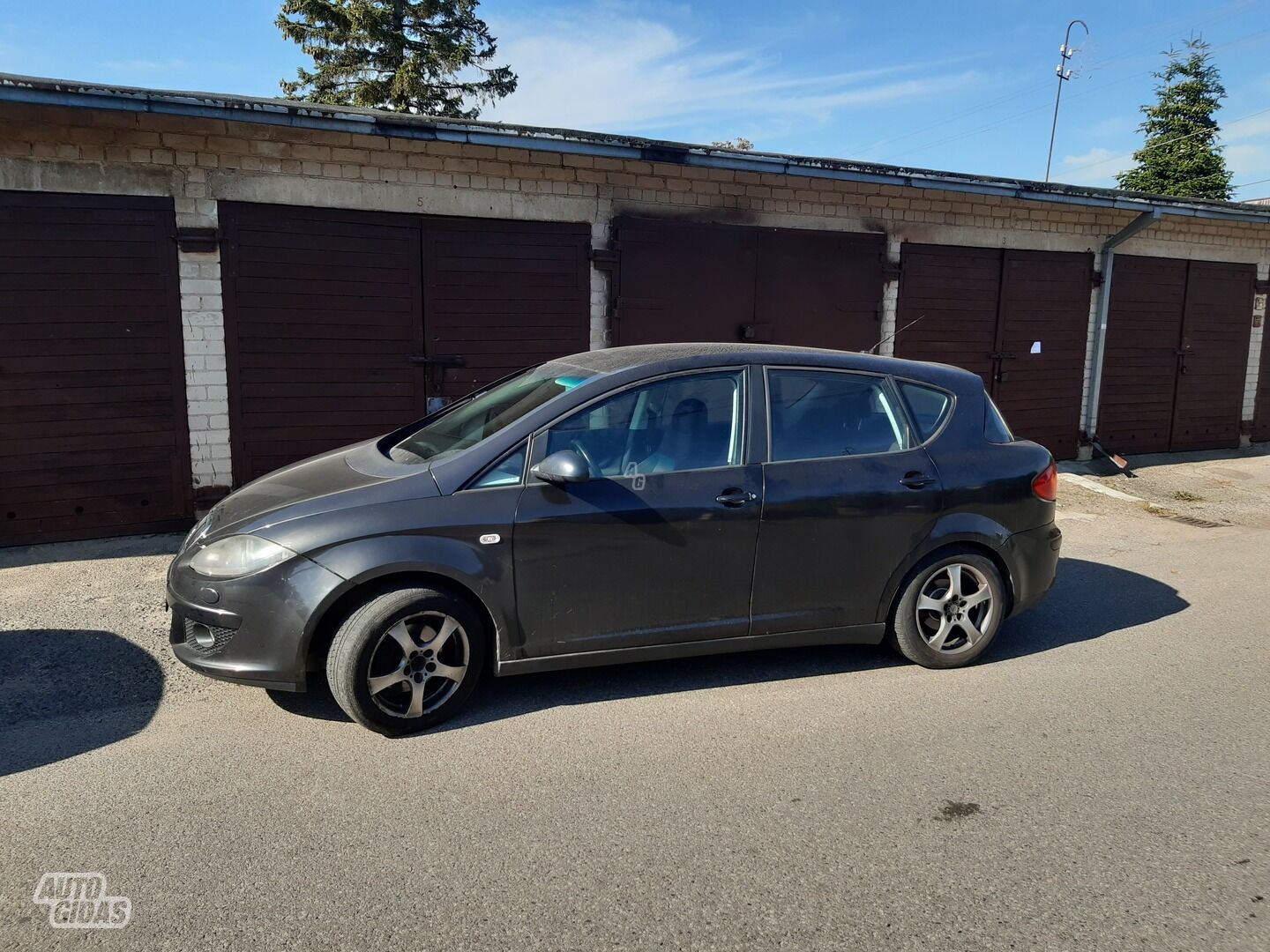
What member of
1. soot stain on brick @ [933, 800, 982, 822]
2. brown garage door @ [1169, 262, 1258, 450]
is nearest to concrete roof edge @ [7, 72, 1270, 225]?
brown garage door @ [1169, 262, 1258, 450]

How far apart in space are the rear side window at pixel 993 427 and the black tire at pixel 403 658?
2.91 m

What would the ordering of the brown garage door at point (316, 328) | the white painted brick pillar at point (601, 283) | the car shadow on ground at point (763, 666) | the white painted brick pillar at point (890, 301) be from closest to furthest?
the car shadow on ground at point (763, 666), the brown garage door at point (316, 328), the white painted brick pillar at point (601, 283), the white painted brick pillar at point (890, 301)

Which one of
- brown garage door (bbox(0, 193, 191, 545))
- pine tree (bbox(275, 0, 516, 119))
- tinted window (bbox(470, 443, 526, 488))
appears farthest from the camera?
pine tree (bbox(275, 0, 516, 119))

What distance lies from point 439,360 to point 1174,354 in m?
9.91

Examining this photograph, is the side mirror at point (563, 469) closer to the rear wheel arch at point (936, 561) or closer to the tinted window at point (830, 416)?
the tinted window at point (830, 416)

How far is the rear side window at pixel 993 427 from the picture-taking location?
16.1 ft

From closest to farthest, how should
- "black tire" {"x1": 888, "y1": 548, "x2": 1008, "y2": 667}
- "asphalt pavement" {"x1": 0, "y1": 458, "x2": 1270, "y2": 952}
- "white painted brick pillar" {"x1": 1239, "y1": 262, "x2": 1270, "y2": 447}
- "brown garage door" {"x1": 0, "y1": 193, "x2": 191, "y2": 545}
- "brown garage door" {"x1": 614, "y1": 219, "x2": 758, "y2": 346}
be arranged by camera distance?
"asphalt pavement" {"x1": 0, "y1": 458, "x2": 1270, "y2": 952}, "black tire" {"x1": 888, "y1": 548, "x2": 1008, "y2": 667}, "brown garage door" {"x1": 0, "y1": 193, "x2": 191, "y2": 545}, "brown garage door" {"x1": 614, "y1": 219, "x2": 758, "y2": 346}, "white painted brick pillar" {"x1": 1239, "y1": 262, "x2": 1270, "y2": 447}

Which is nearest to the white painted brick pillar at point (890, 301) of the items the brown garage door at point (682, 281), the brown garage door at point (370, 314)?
the brown garage door at point (682, 281)

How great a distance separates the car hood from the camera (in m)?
3.87

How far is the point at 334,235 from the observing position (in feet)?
24.8

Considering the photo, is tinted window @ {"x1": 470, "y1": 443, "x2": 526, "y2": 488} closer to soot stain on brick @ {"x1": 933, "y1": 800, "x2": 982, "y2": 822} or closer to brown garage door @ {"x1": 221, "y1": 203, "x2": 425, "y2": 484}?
soot stain on brick @ {"x1": 933, "y1": 800, "x2": 982, "y2": 822}

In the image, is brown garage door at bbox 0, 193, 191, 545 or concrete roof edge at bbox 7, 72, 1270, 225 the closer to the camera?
concrete roof edge at bbox 7, 72, 1270, 225

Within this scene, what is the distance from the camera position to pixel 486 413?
4.62 metres

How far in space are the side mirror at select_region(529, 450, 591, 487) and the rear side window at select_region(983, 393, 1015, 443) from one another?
2.33 metres
